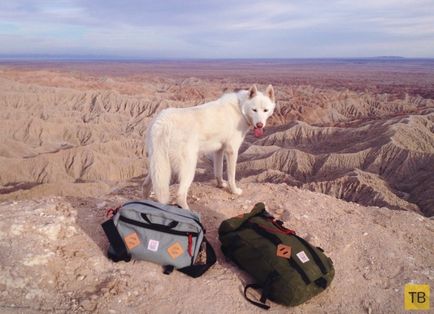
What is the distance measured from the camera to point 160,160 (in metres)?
5.36

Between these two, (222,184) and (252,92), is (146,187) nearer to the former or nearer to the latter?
(222,184)

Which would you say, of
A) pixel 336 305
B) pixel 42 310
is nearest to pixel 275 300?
pixel 336 305

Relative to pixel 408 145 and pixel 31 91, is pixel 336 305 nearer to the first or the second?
pixel 408 145

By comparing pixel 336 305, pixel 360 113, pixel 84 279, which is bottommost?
pixel 360 113

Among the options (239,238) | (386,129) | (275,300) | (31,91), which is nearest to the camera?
(275,300)

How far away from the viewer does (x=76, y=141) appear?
52.1 metres

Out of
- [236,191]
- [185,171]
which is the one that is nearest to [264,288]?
[185,171]

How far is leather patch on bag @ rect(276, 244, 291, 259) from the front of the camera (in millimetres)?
4449

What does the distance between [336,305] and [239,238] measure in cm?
141

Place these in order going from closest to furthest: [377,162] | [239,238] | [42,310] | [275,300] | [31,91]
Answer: [42,310] → [275,300] → [239,238] → [377,162] → [31,91]

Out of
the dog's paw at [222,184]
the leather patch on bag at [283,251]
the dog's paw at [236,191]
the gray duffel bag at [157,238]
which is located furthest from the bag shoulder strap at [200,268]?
the dog's paw at [222,184]

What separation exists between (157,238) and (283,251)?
1.57 meters

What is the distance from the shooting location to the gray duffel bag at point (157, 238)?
4477mm

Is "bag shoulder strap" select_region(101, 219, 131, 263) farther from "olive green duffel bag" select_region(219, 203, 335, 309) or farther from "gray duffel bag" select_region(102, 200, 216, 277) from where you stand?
"olive green duffel bag" select_region(219, 203, 335, 309)
